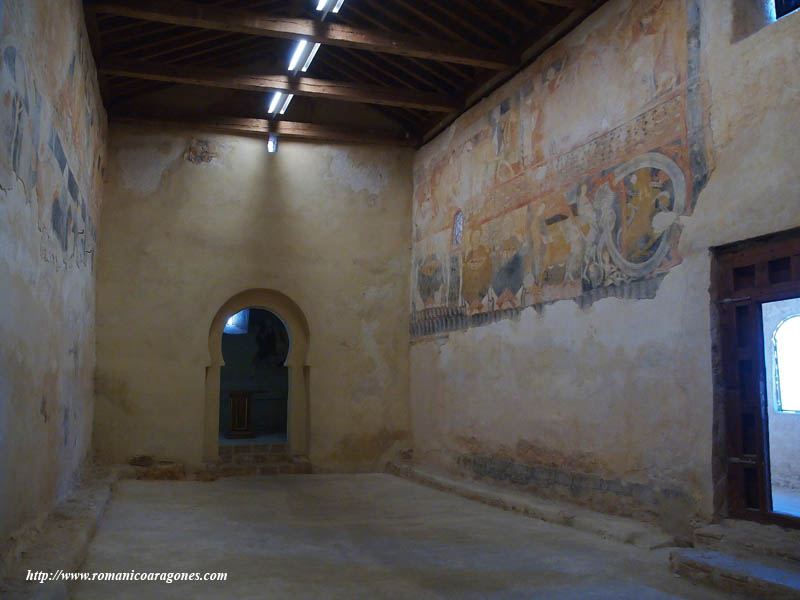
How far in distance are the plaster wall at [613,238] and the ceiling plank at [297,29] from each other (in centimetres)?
78

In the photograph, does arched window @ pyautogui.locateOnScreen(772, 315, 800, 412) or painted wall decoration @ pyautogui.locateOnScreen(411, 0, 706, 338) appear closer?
painted wall decoration @ pyautogui.locateOnScreen(411, 0, 706, 338)

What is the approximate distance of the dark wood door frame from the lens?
556 centimetres

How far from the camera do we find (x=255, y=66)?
11.4 m

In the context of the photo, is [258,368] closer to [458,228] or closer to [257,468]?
[257,468]

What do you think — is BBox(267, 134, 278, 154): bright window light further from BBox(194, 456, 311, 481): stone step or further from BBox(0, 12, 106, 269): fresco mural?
BBox(194, 456, 311, 481): stone step

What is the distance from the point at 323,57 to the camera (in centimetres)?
1106

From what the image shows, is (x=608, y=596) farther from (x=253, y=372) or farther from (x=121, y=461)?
(x=253, y=372)

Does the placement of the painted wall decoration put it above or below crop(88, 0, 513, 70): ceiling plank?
below

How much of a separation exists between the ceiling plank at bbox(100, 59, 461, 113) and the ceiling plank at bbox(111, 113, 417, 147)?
1.18 metres

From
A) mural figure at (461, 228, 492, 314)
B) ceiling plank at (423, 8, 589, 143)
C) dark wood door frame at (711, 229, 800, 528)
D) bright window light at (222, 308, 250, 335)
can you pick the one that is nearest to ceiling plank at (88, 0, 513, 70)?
ceiling plank at (423, 8, 589, 143)

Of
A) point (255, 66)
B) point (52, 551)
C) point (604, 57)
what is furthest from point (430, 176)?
point (52, 551)

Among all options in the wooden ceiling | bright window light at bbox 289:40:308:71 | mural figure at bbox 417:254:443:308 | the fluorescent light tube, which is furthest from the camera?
mural figure at bbox 417:254:443:308

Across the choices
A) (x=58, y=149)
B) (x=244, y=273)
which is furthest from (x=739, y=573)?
(x=244, y=273)

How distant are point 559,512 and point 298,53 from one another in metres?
6.39
